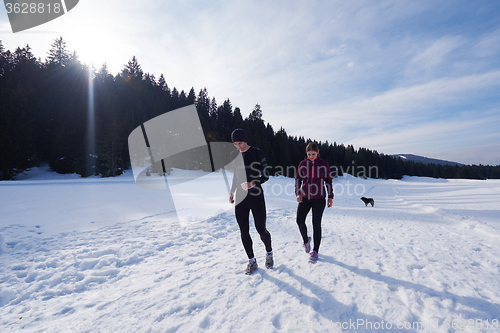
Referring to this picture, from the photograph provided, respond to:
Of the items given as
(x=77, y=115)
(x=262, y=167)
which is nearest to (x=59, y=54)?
(x=77, y=115)

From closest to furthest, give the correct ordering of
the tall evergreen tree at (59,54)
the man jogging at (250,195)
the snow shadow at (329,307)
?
the snow shadow at (329,307) < the man jogging at (250,195) < the tall evergreen tree at (59,54)

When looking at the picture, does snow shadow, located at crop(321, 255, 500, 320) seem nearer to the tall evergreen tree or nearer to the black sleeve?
the black sleeve

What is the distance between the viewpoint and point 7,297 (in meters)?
2.61

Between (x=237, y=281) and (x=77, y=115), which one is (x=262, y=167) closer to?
(x=237, y=281)

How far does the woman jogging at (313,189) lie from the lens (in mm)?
3723

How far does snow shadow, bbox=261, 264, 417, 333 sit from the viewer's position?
212 cm

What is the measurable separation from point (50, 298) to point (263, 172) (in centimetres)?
339

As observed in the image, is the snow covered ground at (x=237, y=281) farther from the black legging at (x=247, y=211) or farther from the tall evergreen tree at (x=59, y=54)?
the tall evergreen tree at (x=59, y=54)

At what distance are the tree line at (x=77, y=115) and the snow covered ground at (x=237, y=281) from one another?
84.8 feet

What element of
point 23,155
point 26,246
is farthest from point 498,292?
point 23,155

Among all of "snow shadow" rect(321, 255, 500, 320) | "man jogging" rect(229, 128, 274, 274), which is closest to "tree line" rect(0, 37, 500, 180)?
"man jogging" rect(229, 128, 274, 274)

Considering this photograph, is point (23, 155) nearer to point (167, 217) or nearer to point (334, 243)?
point (167, 217)

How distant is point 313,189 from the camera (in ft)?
12.4

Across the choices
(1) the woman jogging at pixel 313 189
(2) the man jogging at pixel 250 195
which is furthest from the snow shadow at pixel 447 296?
(2) the man jogging at pixel 250 195
